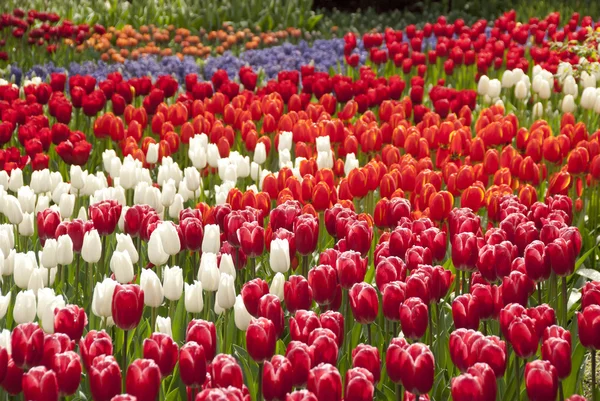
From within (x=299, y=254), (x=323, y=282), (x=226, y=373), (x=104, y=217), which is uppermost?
(x=226, y=373)

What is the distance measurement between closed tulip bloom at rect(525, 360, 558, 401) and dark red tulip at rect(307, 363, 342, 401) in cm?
55

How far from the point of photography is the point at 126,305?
299cm

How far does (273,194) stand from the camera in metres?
4.97

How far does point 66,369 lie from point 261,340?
572mm

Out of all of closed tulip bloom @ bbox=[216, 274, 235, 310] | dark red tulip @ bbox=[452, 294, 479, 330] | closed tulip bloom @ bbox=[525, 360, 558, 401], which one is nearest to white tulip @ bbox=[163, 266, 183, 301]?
closed tulip bloom @ bbox=[216, 274, 235, 310]

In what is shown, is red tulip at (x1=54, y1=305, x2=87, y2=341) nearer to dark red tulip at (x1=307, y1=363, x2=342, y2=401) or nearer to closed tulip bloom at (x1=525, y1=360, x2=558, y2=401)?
dark red tulip at (x1=307, y1=363, x2=342, y2=401)

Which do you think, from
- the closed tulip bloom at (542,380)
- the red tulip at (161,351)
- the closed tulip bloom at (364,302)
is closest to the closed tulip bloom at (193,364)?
the red tulip at (161,351)

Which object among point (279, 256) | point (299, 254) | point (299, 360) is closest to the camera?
point (299, 360)

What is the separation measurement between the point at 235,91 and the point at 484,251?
14.4 ft

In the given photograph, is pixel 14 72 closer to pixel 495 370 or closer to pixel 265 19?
pixel 265 19

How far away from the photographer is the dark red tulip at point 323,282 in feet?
10.7

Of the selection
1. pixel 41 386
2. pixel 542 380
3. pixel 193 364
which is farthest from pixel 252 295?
pixel 542 380

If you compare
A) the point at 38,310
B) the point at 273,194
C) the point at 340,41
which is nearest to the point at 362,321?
the point at 38,310

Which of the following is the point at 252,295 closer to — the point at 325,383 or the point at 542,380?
the point at 325,383
